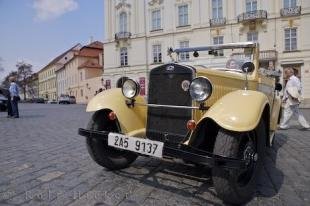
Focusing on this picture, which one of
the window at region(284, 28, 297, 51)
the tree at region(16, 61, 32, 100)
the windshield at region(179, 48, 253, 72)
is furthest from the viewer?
the tree at region(16, 61, 32, 100)

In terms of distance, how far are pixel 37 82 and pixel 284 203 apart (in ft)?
379

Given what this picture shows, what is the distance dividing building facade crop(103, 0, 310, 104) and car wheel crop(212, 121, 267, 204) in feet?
76.5

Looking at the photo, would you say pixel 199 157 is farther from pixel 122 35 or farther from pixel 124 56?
pixel 124 56

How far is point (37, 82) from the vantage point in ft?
367

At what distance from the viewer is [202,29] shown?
36250 millimetres

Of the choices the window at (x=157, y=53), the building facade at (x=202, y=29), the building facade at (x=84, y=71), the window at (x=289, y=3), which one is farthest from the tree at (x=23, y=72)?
the window at (x=289, y=3)

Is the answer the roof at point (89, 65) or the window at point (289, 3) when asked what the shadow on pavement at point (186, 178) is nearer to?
the window at point (289, 3)

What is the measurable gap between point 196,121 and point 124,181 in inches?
46.8

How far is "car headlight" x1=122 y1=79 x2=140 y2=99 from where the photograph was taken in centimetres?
452

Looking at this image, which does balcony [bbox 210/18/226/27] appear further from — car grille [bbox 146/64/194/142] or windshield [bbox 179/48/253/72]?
car grille [bbox 146/64/194/142]

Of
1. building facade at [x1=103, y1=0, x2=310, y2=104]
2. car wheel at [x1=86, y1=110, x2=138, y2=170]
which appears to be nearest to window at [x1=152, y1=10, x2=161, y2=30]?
building facade at [x1=103, y1=0, x2=310, y2=104]

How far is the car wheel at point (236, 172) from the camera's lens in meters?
3.37

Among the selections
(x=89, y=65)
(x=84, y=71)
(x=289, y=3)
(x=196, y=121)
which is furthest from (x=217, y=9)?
(x=84, y=71)

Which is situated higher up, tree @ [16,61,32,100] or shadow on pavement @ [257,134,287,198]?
tree @ [16,61,32,100]
